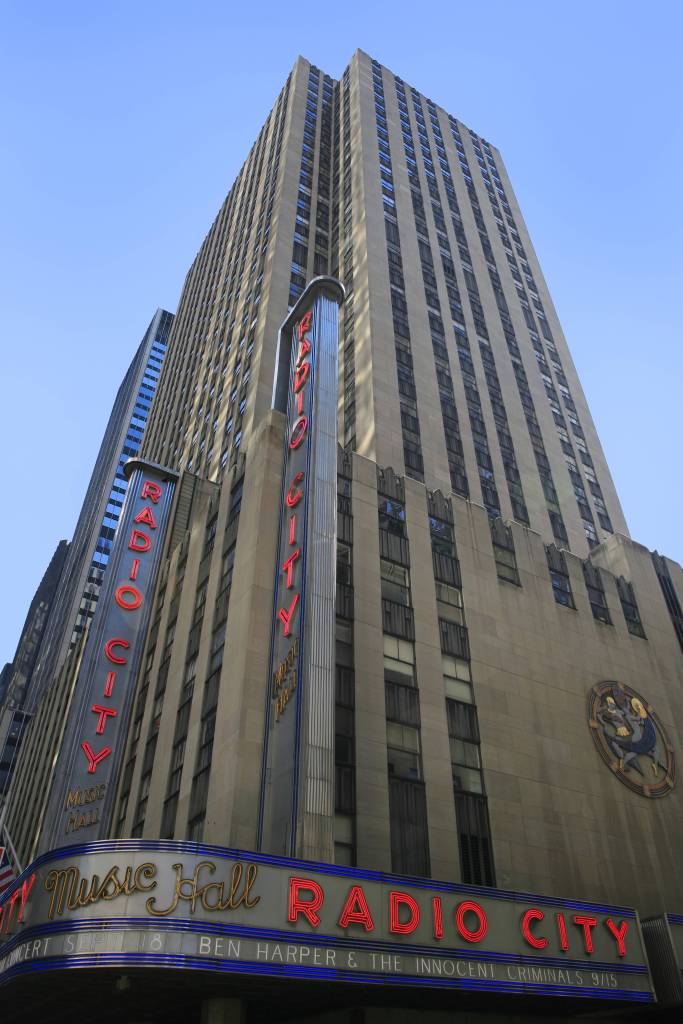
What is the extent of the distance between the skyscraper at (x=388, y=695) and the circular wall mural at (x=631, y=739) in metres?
0.17

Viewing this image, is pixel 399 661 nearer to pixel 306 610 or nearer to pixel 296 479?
pixel 306 610

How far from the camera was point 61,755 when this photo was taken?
112ft

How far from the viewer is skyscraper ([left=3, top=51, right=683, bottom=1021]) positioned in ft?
74.1

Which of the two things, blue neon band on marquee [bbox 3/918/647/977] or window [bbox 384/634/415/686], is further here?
window [bbox 384/634/415/686]

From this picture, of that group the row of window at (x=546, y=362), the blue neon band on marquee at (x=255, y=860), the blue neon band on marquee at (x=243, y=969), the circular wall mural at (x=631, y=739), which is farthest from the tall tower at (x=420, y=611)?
the blue neon band on marquee at (x=243, y=969)

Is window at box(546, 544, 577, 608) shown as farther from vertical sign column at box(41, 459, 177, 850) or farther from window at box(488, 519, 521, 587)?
vertical sign column at box(41, 459, 177, 850)

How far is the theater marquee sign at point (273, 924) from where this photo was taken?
19562 mm

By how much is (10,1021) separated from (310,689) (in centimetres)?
1746

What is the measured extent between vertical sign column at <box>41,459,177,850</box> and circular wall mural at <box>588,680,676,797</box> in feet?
78.3

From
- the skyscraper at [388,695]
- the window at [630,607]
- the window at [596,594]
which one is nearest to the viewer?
the skyscraper at [388,695]

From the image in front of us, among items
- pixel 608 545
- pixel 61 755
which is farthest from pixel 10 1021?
pixel 608 545

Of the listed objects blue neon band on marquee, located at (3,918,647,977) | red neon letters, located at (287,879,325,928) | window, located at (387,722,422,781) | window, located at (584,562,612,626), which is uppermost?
window, located at (584,562,612,626)

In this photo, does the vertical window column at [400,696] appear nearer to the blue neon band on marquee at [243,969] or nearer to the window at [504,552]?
the blue neon band on marquee at [243,969]

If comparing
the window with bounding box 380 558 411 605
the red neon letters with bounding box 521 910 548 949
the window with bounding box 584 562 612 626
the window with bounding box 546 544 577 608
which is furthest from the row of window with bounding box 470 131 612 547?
the red neon letters with bounding box 521 910 548 949
